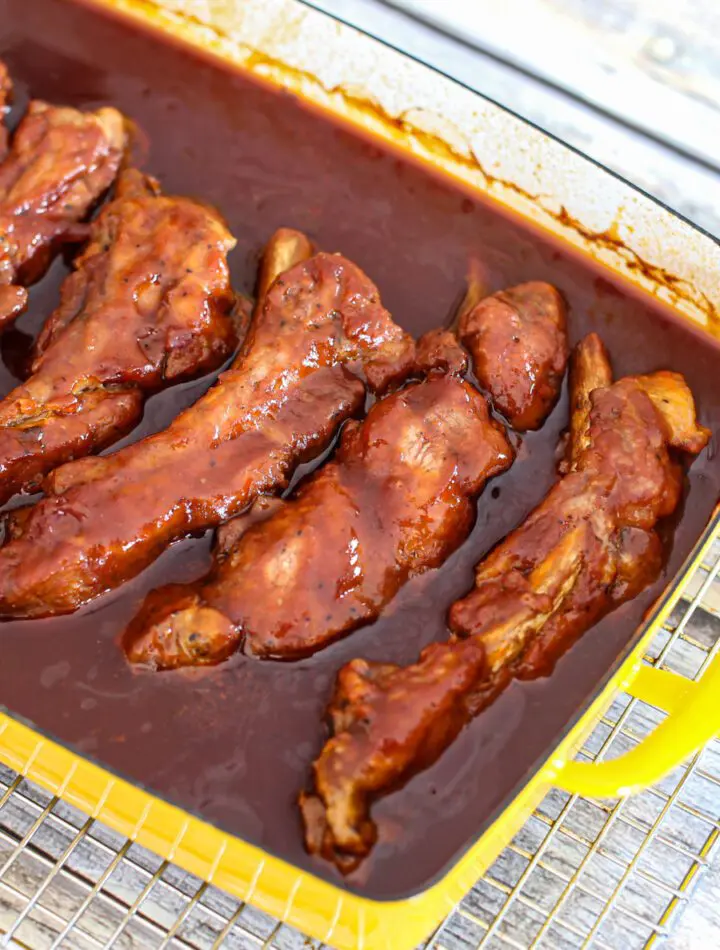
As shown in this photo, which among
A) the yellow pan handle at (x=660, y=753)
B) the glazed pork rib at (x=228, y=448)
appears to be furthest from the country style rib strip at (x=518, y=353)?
the yellow pan handle at (x=660, y=753)

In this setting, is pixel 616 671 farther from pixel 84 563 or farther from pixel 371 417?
pixel 84 563

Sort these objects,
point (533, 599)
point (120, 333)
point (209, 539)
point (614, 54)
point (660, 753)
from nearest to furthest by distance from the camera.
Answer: point (660, 753) → point (533, 599) → point (209, 539) → point (120, 333) → point (614, 54)

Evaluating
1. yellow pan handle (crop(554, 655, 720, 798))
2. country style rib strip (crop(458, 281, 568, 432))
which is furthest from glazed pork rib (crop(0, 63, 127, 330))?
yellow pan handle (crop(554, 655, 720, 798))

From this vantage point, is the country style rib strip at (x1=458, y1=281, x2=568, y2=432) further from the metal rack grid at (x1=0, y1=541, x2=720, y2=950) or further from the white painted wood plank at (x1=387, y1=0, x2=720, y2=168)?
the white painted wood plank at (x1=387, y1=0, x2=720, y2=168)

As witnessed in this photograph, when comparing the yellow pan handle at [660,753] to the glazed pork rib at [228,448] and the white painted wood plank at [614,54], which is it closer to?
the glazed pork rib at [228,448]

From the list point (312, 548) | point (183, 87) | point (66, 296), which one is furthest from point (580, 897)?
point (183, 87)

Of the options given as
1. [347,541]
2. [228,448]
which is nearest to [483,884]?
[347,541]

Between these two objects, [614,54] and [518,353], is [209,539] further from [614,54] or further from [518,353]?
[614,54]
